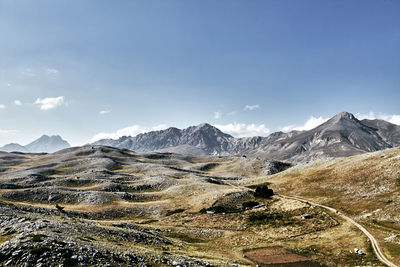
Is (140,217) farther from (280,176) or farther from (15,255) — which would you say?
(280,176)

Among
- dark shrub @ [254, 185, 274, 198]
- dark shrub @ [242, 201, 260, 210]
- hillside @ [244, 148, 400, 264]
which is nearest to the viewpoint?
hillside @ [244, 148, 400, 264]

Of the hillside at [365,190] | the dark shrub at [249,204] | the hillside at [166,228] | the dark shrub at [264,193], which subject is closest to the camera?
the hillside at [166,228]

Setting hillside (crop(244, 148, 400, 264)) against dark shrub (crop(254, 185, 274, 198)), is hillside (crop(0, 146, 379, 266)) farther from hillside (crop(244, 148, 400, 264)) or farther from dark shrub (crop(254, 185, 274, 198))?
hillside (crop(244, 148, 400, 264))

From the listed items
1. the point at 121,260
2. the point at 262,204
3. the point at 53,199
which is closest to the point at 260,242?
the point at 262,204

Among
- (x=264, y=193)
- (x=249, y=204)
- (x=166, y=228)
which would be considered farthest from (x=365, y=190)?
(x=166, y=228)

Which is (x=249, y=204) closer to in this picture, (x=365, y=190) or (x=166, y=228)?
(x=166, y=228)

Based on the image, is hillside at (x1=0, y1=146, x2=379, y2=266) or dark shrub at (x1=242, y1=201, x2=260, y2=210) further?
dark shrub at (x1=242, y1=201, x2=260, y2=210)

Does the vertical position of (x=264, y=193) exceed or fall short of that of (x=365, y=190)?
it falls short

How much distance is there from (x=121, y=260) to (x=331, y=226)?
1854 inches

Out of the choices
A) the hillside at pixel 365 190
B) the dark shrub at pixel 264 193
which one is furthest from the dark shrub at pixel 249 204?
the hillside at pixel 365 190

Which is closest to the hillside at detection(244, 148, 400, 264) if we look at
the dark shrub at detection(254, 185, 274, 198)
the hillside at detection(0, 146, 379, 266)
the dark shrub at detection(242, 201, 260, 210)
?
the hillside at detection(0, 146, 379, 266)

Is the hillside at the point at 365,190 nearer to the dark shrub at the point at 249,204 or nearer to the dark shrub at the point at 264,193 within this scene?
the dark shrub at the point at 264,193

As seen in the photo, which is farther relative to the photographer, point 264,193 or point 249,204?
point 264,193

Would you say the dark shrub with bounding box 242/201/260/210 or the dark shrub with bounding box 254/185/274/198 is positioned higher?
the dark shrub with bounding box 254/185/274/198
